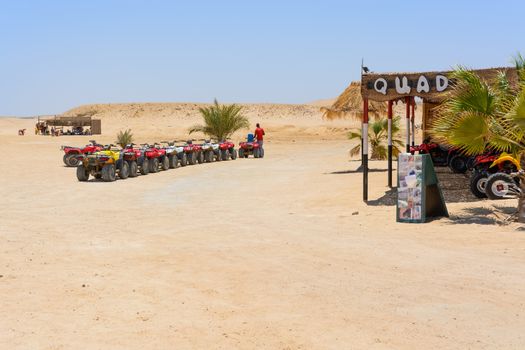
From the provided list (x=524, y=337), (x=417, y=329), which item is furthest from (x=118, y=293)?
(x=524, y=337)

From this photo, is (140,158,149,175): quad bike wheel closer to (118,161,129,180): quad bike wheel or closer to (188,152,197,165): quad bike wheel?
(118,161,129,180): quad bike wheel

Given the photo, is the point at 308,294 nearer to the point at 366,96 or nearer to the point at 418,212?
the point at 418,212

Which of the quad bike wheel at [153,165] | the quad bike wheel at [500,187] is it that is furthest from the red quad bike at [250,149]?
the quad bike wheel at [500,187]

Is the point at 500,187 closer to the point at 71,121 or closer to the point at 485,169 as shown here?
the point at 485,169

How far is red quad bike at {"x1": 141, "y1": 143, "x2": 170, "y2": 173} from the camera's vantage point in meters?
22.0

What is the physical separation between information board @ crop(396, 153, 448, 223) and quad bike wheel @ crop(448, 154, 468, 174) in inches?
294

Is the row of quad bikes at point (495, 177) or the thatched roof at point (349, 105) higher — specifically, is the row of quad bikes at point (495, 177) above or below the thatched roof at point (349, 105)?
below

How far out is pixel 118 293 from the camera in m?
7.06

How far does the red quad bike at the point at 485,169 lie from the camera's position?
13.3 m

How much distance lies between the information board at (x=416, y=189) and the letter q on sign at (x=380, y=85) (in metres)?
2.54

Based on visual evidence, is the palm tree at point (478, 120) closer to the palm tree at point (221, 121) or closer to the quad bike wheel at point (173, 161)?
the quad bike wheel at point (173, 161)

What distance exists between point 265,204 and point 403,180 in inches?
127

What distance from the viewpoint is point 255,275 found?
308 inches

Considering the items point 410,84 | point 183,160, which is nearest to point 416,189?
point 410,84
